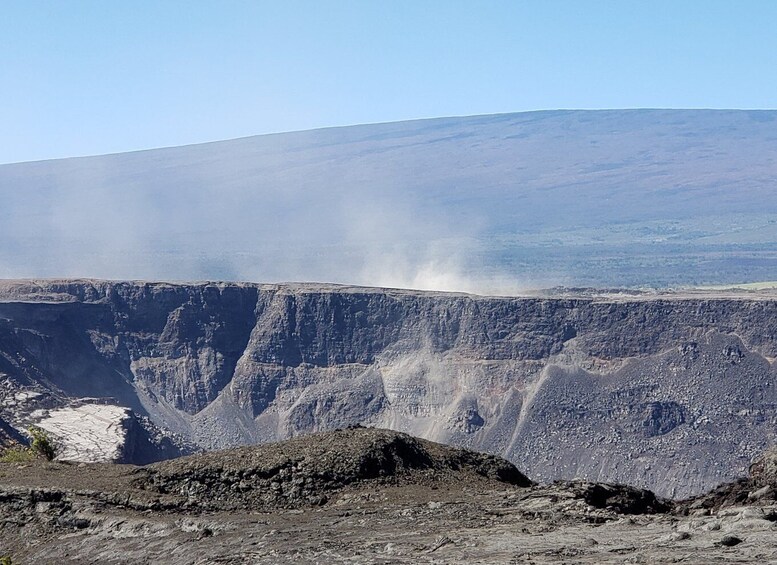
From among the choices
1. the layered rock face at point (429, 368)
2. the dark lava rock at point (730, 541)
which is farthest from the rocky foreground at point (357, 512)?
the layered rock face at point (429, 368)

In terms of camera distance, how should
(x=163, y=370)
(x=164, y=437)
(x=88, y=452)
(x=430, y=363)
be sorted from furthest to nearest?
(x=163, y=370)
(x=430, y=363)
(x=164, y=437)
(x=88, y=452)

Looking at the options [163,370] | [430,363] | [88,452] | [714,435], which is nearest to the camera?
[88,452]

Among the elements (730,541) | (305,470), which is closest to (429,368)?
(305,470)

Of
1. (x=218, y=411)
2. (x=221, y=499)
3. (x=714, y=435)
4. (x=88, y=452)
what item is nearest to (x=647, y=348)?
(x=714, y=435)

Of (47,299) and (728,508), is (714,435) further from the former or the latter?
(728,508)

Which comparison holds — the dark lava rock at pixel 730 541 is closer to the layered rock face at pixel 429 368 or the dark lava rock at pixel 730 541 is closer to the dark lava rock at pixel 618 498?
the dark lava rock at pixel 618 498
